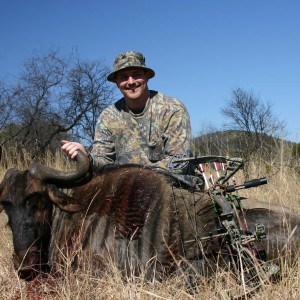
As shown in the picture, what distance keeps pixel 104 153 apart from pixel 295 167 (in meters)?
3.84

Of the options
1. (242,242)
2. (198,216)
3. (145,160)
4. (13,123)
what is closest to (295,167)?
(145,160)

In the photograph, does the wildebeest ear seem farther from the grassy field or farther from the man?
the man

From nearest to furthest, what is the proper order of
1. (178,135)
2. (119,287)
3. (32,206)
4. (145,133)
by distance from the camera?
(119,287) < (32,206) < (178,135) < (145,133)

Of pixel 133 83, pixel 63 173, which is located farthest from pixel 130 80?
pixel 63 173

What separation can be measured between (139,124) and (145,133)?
13 centimetres

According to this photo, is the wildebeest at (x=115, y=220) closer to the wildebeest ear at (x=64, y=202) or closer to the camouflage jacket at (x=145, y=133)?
the wildebeest ear at (x=64, y=202)

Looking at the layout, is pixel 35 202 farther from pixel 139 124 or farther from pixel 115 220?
pixel 139 124

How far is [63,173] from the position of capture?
13.6 feet

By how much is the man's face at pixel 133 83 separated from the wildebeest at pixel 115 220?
3.79 feet

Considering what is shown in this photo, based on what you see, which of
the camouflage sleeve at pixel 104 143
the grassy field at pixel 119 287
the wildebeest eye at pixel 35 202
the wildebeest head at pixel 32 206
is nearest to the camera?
the grassy field at pixel 119 287

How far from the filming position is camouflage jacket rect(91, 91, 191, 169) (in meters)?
5.17

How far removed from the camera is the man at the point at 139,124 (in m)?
5.16

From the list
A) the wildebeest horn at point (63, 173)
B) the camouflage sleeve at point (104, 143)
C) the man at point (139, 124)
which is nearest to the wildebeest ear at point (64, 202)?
the wildebeest horn at point (63, 173)

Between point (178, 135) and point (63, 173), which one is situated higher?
point (178, 135)
